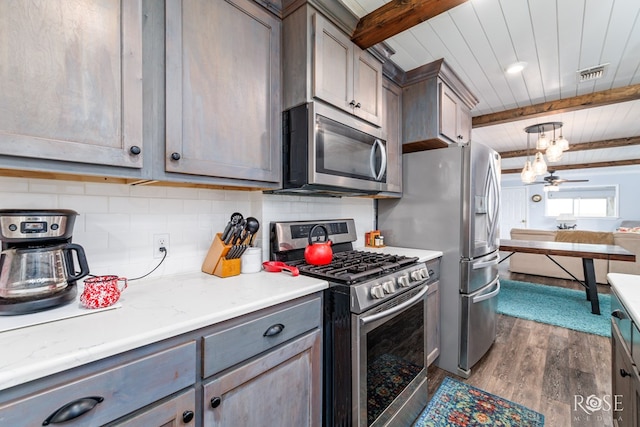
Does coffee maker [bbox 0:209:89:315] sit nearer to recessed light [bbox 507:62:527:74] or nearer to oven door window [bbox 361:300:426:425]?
oven door window [bbox 361:300:426:425]

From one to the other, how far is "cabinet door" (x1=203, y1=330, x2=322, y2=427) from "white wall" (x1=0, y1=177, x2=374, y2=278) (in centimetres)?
69

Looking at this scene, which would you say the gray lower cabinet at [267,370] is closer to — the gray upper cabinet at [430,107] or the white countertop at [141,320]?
the white countertop at [141,320]

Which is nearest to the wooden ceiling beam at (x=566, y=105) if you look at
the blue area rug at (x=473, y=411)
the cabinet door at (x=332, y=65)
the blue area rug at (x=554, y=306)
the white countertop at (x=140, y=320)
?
the blue area rug at (x=554, y=306)

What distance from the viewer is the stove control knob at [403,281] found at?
1552 millimetres

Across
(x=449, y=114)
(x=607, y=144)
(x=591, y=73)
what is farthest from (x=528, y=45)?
(x=607, y=144)

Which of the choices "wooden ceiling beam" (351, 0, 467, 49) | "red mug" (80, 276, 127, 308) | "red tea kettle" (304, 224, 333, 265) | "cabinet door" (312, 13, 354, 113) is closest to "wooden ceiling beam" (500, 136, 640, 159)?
"wooden ceiling beam" (351, 0, 467, 49)

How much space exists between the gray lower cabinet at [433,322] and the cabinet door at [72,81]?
200 centimetres

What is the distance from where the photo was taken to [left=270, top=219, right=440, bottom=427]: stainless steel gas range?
1.28 metres

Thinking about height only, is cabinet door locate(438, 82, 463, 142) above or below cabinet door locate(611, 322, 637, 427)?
above

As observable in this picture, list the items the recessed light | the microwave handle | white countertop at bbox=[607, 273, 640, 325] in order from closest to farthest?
white countertop at bbox=[607, 273, 640, 325]
the microwave handle
the recessed light

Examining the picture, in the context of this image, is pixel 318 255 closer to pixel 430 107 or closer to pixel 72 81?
pixel 72 81

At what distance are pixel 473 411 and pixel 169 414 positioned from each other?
5.88 ft

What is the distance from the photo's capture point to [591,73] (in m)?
2.50

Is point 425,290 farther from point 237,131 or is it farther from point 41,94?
point 41,94
